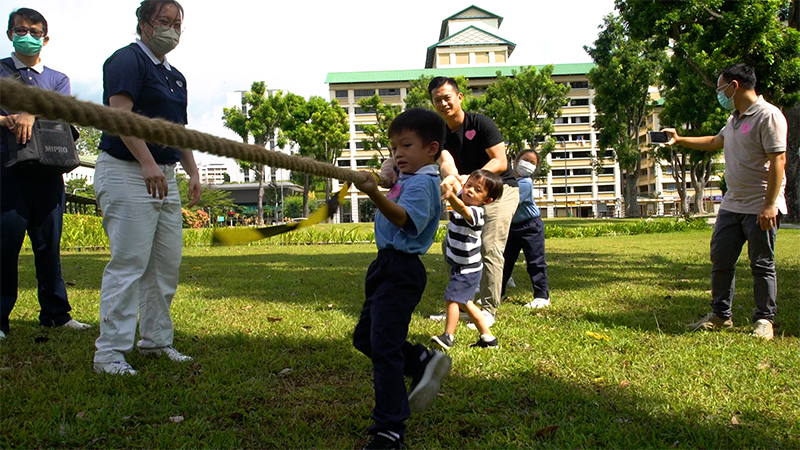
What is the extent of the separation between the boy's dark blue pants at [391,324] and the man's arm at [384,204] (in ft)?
0.68

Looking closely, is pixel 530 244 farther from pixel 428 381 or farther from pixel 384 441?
pixel 384 441

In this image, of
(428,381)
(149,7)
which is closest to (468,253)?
(428,381)

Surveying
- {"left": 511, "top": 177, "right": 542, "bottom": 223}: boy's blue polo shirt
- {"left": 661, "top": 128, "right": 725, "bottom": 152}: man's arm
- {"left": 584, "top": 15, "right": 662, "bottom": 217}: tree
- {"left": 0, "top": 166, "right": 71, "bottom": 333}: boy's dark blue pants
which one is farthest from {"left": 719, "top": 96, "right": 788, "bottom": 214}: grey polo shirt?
{"left": 584, "top": 15, "right": 662, "bottom": 217}: tree

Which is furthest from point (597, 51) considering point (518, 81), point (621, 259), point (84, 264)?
point (84, 264)

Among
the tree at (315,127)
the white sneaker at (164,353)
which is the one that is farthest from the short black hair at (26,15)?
the tree at (315,127)

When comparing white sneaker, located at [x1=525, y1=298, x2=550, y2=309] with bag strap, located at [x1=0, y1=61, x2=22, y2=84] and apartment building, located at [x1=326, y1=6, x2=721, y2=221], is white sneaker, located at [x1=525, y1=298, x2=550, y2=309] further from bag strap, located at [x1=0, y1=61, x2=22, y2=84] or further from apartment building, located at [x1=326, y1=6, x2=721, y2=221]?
apartment building, located at [x1=326, y1=6, x2=721, y2=221]

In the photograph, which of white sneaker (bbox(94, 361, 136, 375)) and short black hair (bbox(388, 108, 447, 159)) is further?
white sneaker (bbox(94, 361, 136, 375))

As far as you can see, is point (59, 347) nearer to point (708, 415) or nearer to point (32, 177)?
point (32, 177)

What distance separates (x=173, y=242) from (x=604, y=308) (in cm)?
389

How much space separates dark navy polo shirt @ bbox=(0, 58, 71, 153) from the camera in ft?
12.9

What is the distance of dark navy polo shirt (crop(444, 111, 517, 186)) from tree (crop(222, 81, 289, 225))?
3934 cm

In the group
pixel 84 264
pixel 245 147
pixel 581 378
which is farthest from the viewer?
pixel 84 264

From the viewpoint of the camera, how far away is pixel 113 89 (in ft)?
10.1

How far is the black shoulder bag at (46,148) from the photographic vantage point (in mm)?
3861
